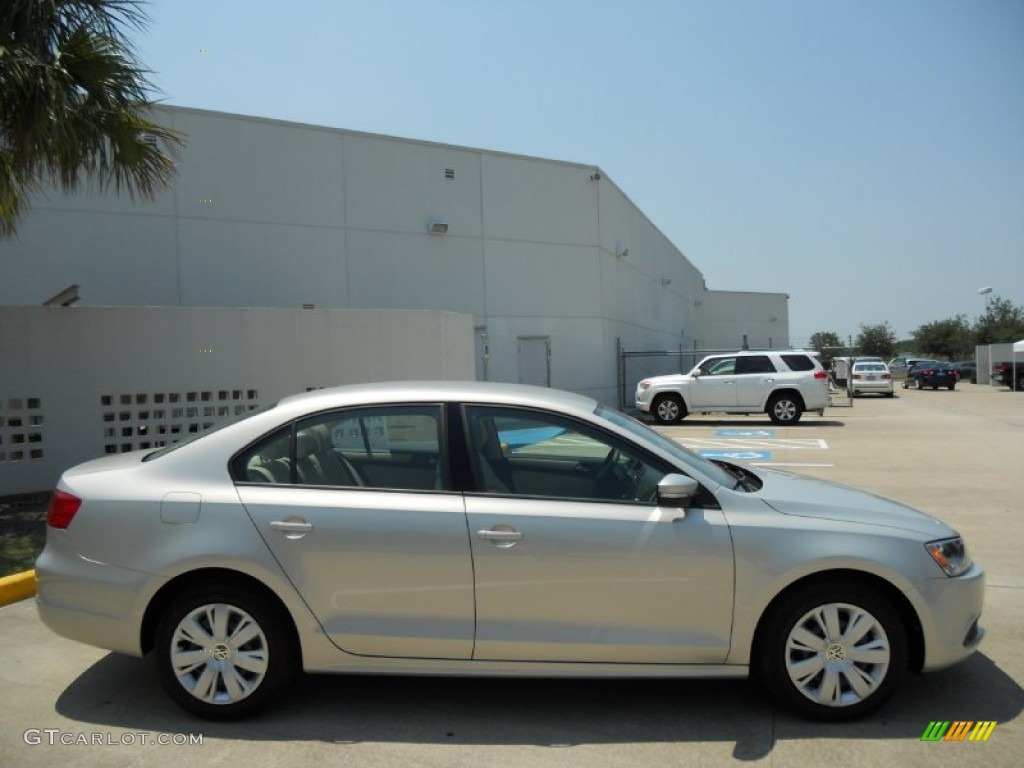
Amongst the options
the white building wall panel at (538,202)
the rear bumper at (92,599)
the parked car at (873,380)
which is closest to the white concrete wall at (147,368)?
the rear bumper at (92,599)

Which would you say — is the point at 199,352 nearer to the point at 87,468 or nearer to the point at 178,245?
the point at 178,245

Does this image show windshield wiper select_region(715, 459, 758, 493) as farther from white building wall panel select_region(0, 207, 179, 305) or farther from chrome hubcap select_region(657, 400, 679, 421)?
chrome hubcap select_region(657, 400, 679, 421)

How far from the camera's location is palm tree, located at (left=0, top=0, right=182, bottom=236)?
7.57 meters

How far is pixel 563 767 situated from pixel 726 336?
54.3m

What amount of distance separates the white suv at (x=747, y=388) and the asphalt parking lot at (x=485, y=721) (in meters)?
15.2

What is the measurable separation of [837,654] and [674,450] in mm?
1197

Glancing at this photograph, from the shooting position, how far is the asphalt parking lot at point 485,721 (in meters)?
3.56

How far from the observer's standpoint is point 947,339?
75.1 metres

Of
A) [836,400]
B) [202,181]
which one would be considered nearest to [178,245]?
[202,181]

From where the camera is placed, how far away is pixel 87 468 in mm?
4352

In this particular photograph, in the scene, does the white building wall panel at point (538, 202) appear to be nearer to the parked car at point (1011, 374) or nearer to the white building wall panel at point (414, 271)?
the white building wall panel at point (414, 271)

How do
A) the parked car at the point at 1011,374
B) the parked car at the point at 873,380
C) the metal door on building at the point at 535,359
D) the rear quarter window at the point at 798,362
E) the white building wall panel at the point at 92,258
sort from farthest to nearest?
1. the parked car at the point at 1011,374
2. the parked car at the point at 873,380
3. the metal door on building at the point at 535,359
4. the rear quarter window at the point at 798,362
5. the white building wall panel at the point at 92,258

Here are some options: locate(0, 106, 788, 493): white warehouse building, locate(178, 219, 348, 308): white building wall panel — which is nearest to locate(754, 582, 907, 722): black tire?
locate(0, 106, 788, 493): white warehouse building

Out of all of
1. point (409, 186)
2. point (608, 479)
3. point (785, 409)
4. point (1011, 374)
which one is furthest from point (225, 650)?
point (1011, 374)
